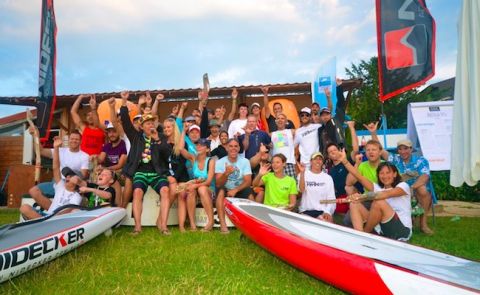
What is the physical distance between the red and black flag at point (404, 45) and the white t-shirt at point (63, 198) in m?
5.17

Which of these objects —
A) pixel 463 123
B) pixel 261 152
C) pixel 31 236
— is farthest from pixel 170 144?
pixel 463 123

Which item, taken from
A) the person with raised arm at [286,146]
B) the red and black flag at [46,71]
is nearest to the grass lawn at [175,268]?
the person with raised arm at [286,146]

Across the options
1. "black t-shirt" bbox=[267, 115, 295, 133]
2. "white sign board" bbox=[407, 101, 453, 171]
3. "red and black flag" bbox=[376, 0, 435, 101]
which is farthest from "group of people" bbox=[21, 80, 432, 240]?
"white sign board" bbox=[407, 101, 453, 171]

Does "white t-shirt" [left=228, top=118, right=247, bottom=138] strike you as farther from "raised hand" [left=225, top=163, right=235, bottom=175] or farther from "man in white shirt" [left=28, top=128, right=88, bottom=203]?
"man in white shirt" [left=28, top=128, right=88, bottom=203]

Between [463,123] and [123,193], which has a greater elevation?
[463,123]

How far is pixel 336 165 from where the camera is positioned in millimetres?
5680

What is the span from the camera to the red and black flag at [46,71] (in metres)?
7.49

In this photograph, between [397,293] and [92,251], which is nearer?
[397,293]

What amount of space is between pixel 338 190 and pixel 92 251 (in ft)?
11.0

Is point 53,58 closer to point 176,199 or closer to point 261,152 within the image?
point 176,199

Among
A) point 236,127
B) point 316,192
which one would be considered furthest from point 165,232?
point 236,127

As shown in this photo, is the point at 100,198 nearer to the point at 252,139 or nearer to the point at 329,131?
the point at 252,139

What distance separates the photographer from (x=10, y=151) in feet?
40.3

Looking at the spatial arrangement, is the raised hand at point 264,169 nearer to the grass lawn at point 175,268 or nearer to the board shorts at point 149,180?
the grass lawn at point 175,268
